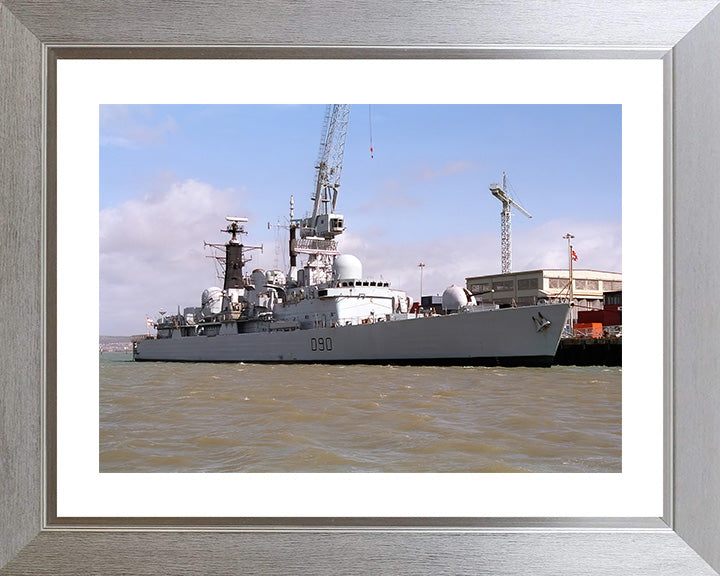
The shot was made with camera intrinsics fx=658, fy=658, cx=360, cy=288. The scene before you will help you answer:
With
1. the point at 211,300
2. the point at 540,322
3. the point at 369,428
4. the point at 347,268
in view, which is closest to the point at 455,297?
the point at 540,322

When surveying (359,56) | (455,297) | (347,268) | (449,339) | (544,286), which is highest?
(347,268)

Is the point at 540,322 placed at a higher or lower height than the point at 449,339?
higher

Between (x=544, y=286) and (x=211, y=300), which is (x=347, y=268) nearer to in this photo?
(x=211, y=300)

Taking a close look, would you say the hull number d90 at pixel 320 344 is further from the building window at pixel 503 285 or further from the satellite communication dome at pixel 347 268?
the building window at pixel 503 285

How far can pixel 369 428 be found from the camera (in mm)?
5188

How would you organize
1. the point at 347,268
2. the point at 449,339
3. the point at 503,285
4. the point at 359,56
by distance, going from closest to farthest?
the point at 359,56
the point at 449,339
the point at 347,268
the point at 503,285

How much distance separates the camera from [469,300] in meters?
14.1

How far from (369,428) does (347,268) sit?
12.3 meters

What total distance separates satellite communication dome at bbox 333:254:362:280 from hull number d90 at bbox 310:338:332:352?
215cm

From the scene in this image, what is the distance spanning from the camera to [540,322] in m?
12.7

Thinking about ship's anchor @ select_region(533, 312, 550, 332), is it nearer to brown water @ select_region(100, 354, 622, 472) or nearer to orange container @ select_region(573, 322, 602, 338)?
brown water @ select_region(100, 354, 622, 472)

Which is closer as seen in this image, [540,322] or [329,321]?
[540,322]

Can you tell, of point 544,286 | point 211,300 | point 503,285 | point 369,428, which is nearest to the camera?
point 369,428

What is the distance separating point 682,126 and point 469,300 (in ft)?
41.9
